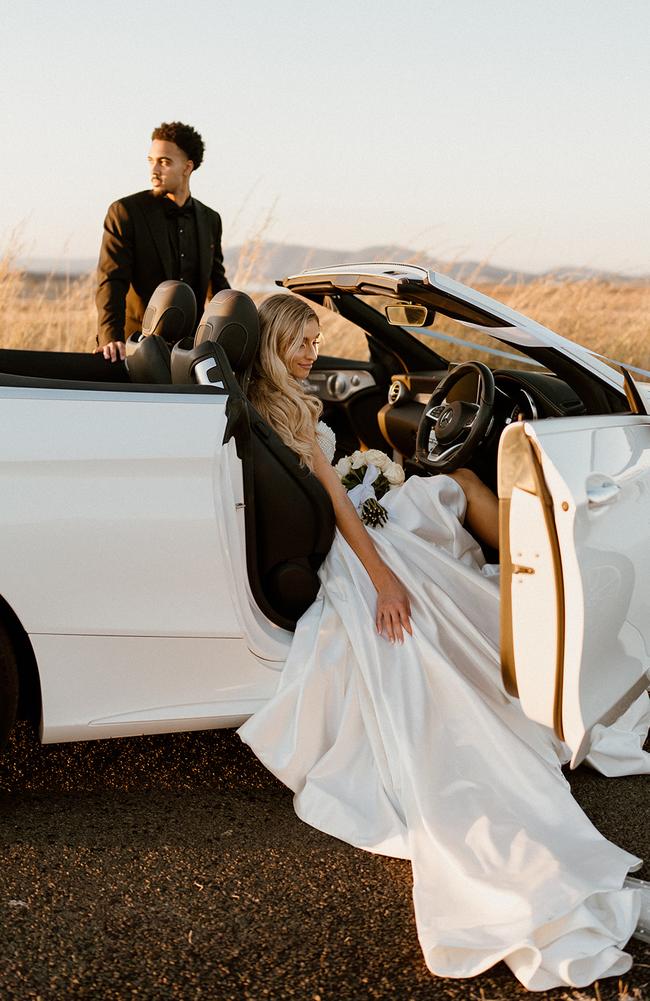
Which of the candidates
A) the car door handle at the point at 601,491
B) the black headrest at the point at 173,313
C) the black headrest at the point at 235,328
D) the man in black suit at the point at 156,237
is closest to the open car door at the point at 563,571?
the car door handle at the point at 601,491

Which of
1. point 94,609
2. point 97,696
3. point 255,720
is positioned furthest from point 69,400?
point 255,720

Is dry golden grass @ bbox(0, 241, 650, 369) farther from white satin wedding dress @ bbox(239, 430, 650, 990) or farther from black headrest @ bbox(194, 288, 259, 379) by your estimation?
white satin wedding dress @ bbox(239, 430, 650, 990)

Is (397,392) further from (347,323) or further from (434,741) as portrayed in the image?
(347,323)

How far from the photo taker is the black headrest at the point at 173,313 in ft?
9.64

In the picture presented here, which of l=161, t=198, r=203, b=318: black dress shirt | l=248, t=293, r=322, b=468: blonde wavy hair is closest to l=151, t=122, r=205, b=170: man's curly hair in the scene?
l=161, t=198, r=203, b=318: black dress shirt

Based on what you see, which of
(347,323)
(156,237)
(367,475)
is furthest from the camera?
(347,323)

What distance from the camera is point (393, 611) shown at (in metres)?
2.65

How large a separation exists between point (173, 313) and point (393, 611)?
1058mm

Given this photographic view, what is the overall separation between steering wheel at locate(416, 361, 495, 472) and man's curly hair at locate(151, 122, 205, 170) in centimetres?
176

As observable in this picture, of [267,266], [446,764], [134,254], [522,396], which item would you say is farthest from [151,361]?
[267,266]

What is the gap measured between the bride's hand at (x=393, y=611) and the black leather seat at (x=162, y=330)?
804mm

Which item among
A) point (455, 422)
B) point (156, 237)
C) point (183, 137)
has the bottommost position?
point (455, 422)

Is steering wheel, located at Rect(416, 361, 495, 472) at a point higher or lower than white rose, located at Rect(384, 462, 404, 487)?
higher

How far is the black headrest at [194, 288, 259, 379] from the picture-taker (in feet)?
8.79
